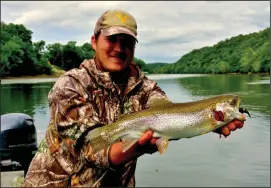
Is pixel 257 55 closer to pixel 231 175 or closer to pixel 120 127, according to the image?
pixel 231 175

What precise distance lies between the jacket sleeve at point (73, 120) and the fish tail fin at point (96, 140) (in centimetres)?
2

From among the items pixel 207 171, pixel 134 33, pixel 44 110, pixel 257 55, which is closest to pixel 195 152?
pixel 207 171

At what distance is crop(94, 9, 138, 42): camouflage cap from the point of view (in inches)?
115

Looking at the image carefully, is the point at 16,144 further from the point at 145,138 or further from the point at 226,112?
the point at 226,112

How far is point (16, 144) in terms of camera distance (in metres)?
7.64

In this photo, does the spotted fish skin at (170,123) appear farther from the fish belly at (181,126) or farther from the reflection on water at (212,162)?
the reflection on water at (212,162)

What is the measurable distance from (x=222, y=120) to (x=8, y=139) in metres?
5.61

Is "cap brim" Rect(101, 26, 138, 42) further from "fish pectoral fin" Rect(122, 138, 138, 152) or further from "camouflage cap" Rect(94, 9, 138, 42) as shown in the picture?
"fish pectoral fin" Rect(122, 138, 138, 152)

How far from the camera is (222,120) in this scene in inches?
107

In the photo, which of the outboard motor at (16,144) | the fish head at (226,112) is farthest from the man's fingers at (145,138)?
the outboard motor at (16,144)

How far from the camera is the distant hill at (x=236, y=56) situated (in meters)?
130

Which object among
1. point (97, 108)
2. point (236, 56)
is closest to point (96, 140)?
point (97, 108)

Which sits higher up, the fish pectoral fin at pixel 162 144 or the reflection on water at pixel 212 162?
the fish pectoral fin at pixel 162 144

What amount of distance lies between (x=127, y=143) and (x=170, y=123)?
0.29m
